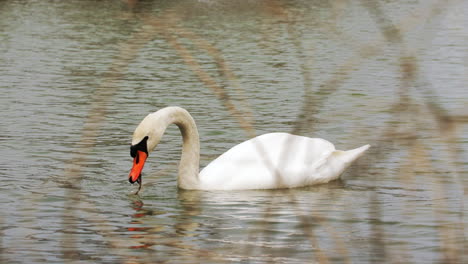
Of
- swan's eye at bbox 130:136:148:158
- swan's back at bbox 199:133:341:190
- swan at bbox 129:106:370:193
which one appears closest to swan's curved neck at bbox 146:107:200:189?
swan at bbox 129:106:370:193

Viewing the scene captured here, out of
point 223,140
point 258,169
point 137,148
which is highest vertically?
point 137,148

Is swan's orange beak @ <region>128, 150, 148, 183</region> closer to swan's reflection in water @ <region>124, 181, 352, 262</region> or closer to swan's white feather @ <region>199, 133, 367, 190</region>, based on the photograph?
swan's reflection in water @ <region>124, 181, 352, 262</region>

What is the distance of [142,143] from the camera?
8.77m

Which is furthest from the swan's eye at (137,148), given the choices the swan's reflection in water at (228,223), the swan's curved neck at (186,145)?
the swan's reflection in water at (228,223)

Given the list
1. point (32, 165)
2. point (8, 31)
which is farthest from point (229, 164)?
point (8, 31)

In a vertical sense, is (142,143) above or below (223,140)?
above

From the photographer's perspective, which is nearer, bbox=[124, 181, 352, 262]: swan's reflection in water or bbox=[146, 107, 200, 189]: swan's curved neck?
bbox=[124, 181, 352, 262]: swan's reflection in water

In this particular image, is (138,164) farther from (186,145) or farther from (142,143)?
(186,145)

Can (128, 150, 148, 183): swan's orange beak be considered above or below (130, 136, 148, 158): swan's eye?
below

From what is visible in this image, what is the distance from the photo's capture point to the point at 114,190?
30.4 feet

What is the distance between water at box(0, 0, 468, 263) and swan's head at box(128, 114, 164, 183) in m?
0.31

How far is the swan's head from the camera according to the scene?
8719mm

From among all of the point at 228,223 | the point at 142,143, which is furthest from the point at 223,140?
the point at 228,223

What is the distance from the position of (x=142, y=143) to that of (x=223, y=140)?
2.86 meters
